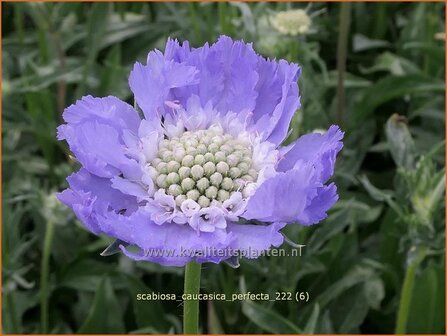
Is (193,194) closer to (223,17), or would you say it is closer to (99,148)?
(99,148)

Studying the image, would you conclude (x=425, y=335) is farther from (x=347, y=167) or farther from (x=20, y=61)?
(x=20, y=61)

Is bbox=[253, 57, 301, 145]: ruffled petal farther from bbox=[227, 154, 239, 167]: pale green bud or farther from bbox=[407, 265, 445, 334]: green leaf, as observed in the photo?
bbox=[407, 265, 445, 334]: green leaf

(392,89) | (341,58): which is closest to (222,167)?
(341,58)

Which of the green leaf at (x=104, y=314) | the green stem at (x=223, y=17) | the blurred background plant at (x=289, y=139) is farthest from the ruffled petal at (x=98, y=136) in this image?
the green stem at (x=223, y=17)

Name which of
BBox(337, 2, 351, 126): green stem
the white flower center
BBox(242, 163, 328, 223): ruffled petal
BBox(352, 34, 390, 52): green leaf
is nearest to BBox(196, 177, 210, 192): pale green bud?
the white flower center

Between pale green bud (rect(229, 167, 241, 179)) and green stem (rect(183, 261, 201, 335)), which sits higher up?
pale green bud (rect(229, 167, 241, 179))

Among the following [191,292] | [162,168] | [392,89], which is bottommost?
[392,89]

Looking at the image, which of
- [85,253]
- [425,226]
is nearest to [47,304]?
[85,253]
